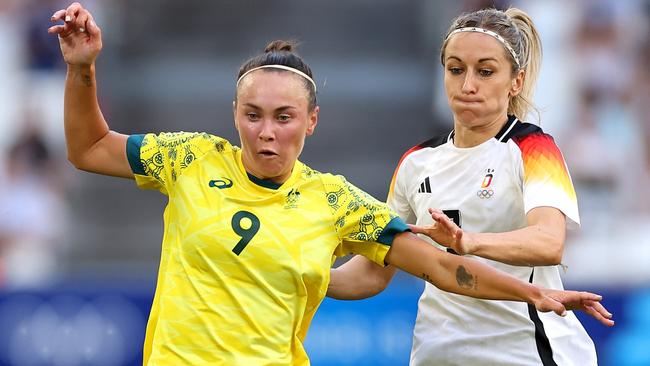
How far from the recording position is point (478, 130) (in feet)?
15.3

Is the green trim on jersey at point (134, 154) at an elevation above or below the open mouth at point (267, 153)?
below

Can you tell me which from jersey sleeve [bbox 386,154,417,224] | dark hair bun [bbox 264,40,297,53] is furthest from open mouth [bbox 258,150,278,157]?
jersey sleeve [bbox 386,154,417,224]

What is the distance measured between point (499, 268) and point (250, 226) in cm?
102

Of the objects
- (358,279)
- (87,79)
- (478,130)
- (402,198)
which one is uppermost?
(478,130)

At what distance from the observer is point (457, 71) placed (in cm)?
456

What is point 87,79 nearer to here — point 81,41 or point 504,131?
point 81,41

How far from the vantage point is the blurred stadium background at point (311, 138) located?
7762 millimetres

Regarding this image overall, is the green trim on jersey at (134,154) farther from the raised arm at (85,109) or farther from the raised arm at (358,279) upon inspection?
the raised arm at (358,279)

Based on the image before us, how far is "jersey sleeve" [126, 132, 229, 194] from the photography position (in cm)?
421

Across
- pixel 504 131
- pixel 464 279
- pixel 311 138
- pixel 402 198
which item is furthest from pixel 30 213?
pixel 464 279

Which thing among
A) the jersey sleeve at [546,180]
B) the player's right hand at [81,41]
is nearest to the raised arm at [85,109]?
the player's right hand at [81,41]

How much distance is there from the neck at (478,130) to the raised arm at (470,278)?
61 centimetres

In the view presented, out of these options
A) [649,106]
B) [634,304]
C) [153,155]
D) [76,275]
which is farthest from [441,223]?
[649,106]

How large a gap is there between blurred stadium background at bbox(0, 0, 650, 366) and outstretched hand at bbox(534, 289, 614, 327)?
3748 millimetres
